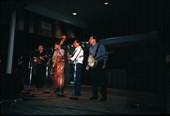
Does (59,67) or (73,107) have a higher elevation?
(59,67)

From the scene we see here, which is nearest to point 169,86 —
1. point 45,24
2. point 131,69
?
point 131,69

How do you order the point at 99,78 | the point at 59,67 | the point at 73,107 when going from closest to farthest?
the point at 73,107
the point at 99,78
the point at 59,67

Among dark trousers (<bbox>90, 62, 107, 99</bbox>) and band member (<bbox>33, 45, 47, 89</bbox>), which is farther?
band member (<bbox>33, 45, 47, 89</bbox>)

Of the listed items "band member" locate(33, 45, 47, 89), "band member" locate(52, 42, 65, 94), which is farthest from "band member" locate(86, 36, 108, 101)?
"band member" locate(33, 45, 47, 89)

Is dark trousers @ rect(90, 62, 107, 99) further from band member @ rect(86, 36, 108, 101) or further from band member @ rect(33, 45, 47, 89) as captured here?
band member @ rect(33, 45, 47, 89)

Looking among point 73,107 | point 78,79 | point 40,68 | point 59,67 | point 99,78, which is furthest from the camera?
point 40,68

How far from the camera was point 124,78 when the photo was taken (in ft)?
26.7

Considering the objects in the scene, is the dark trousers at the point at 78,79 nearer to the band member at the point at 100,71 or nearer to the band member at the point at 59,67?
the band member at the point at 100,71

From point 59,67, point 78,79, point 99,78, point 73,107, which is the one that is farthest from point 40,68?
point 73,107

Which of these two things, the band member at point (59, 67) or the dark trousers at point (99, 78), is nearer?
the dark trousers at point (99, 78)

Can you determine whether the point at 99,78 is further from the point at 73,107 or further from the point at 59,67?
the point at 59,67

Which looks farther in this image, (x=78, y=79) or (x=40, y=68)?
(x=40, y=68)

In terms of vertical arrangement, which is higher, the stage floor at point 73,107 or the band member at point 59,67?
the band member at point 59,67

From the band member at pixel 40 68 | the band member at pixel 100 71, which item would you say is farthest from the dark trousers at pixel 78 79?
the band member at pixel 40 68
